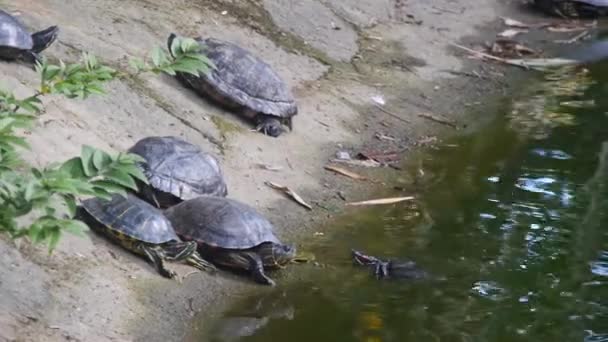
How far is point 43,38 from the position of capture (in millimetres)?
8070

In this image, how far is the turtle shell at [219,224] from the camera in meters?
6.45

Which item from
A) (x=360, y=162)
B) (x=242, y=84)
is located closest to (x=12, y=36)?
(x=242, y=84)

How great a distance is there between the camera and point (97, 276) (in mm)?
5918

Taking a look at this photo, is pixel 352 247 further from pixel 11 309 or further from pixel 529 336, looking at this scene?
pixel 11 309

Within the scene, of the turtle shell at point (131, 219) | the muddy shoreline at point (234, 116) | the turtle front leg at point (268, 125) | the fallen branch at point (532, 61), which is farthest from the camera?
the fallen branch at point (532, 61)

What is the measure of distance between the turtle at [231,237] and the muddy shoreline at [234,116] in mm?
143

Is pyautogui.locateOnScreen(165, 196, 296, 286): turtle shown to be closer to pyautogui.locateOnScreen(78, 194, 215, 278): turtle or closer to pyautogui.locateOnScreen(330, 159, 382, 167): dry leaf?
pyautogui.locateOnScreen(78, 194, 215, 278): turtle

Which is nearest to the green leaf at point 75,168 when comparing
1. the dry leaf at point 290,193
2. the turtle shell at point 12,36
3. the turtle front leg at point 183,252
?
the turtle front leg at point 183,252

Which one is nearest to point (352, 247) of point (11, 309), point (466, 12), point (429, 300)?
point (429, 300)

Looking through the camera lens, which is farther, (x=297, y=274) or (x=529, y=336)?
(x=297, y=274)

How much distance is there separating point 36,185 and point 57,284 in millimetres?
2544

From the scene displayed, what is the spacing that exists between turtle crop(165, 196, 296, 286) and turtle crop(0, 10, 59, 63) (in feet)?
6.68

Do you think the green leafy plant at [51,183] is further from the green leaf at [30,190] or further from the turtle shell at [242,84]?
the turtle shell at [242,84]

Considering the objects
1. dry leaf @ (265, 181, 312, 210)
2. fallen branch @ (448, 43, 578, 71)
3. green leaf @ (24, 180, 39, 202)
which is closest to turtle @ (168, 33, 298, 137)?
dry leaf @ (265, 181, 312, 210)
